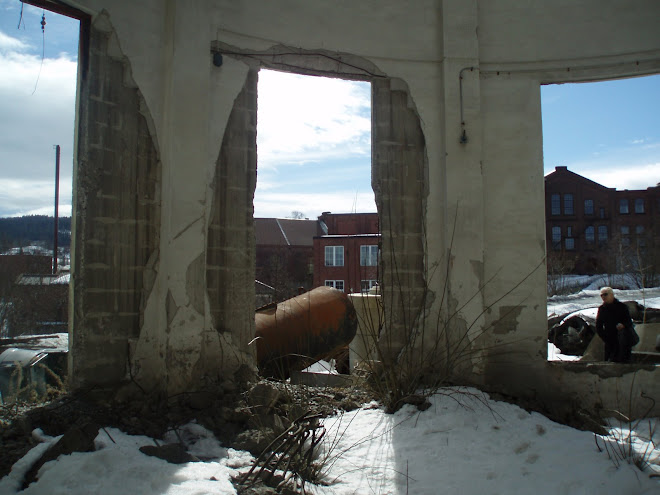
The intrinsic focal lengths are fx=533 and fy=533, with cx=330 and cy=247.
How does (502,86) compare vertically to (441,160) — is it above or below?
above

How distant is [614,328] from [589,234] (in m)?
37.4

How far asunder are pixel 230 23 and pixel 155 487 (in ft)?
13.7

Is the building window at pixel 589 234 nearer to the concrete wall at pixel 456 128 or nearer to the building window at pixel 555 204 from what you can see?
the building window at pixel 555 204

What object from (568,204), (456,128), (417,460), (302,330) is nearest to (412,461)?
(417,460)

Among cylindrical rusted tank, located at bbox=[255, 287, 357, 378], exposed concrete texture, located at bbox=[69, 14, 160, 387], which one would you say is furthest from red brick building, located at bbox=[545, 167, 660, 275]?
exposed concrete texture, located at bbox=[69, 14, 160, 387]

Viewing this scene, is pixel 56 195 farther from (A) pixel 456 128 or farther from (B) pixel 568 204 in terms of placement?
(B) pixel 568 204

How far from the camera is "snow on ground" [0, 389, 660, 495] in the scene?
3.24m

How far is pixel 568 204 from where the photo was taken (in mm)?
40344

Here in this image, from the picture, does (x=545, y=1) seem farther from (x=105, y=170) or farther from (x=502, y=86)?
(x=105, y=170)

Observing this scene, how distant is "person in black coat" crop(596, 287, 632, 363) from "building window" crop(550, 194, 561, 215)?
120ft

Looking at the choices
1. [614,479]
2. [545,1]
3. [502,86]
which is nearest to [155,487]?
[614,479]

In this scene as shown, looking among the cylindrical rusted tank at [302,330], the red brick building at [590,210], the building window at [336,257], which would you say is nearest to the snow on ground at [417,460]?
the cylindrical rusted tank at [302,330]

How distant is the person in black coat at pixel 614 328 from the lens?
6441 millimetres

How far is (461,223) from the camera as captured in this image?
562 cm
